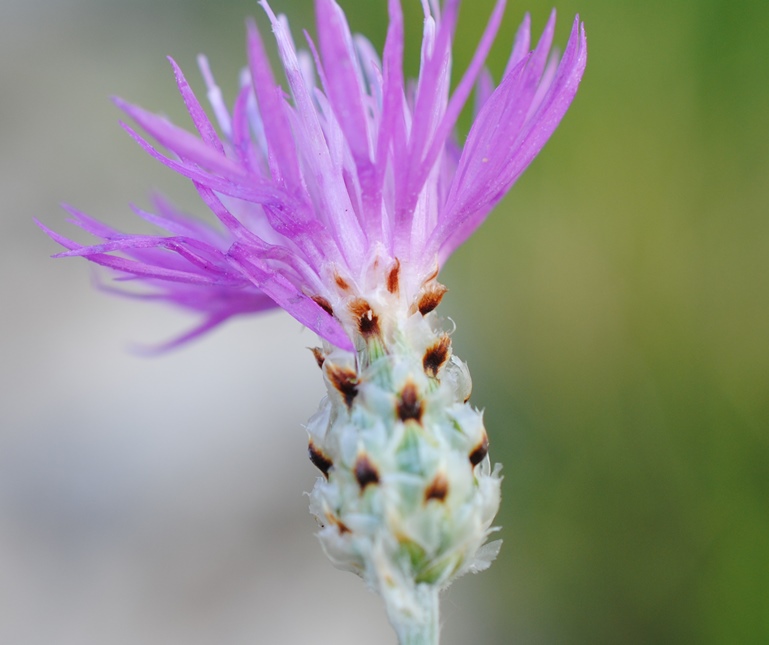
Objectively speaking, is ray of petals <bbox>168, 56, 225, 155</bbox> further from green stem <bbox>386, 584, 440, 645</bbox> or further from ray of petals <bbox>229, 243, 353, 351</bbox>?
green stem <bbox>386, 584, 440, 645</bbox>

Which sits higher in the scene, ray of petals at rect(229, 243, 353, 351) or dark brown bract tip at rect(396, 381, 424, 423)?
ray of petals at rect(229, 243, 353, 351)

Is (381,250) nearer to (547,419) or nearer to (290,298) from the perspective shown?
(290,298)

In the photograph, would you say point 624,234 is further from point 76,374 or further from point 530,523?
point 76,374

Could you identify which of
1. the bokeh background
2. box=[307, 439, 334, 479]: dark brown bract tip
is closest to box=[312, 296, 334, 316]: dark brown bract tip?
box=[307, 439, 334, 479]: dark brown bract tip

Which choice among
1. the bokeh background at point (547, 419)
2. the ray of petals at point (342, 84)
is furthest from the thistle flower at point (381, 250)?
the bokeh background at point (547, 419)

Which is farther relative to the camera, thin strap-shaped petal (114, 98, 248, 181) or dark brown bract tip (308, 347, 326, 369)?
dark brown bract tip (308, 347, 326, 369)

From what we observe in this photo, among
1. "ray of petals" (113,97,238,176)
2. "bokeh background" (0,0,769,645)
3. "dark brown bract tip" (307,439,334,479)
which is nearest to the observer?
"ray of petals" (113,97,238,176)

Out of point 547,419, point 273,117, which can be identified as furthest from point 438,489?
point 547,419
